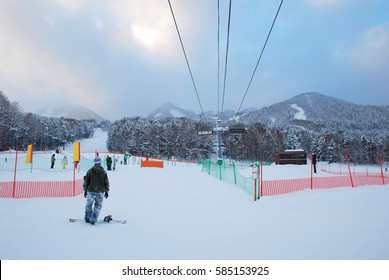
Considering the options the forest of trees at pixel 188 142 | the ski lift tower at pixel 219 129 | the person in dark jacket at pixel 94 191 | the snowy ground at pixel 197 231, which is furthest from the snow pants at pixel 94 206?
the forest of trees at pixel 188 142

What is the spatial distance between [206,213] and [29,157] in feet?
55.0

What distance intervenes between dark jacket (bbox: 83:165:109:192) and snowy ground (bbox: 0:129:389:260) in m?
0.96

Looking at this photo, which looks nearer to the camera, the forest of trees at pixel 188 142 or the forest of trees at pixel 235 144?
the forest of trees at pixel 188 142

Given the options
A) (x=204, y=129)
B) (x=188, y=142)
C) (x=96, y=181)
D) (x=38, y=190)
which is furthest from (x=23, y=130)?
(x=96, y=181)

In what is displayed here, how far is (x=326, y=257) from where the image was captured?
4035 mm

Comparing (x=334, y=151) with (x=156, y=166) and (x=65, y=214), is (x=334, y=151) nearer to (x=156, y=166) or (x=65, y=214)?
(x=156, y=166)

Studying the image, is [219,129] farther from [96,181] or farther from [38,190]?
[96,181]

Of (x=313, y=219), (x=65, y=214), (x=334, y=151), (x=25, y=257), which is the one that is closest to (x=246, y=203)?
(x=313, y=219)

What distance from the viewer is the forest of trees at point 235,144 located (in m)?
75.1

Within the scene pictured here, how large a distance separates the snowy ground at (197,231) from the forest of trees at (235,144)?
64.9 metres

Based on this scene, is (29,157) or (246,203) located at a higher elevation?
(29,157)

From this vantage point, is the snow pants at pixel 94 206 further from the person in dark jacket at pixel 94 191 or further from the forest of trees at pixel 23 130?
the forest of trees at pixel 23 130

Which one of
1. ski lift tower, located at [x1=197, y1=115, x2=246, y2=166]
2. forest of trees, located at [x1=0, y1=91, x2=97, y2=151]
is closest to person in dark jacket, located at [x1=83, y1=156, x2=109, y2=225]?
ski lift tower, located at [x1=197, y1=115, x2=246, y2=166]

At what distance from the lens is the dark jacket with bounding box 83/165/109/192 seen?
631cm
